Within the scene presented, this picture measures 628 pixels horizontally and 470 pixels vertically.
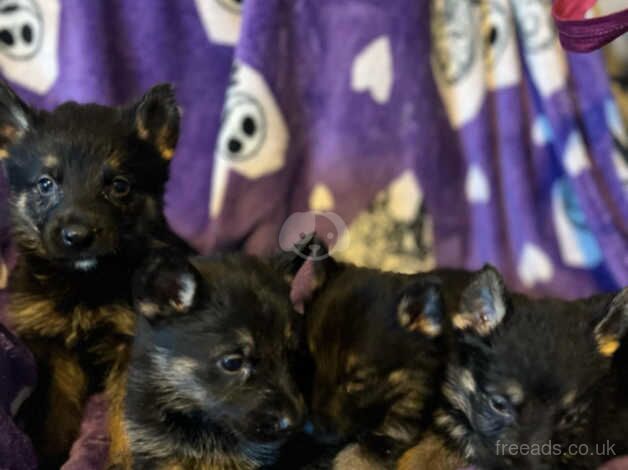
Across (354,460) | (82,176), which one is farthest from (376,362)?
(82,176)

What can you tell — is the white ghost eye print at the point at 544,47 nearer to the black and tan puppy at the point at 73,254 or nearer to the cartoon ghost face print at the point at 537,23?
the cartoon ghost face print at the point at 537,23

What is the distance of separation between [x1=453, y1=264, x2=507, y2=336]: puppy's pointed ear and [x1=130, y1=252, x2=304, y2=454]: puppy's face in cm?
48

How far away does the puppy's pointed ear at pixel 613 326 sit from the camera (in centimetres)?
176

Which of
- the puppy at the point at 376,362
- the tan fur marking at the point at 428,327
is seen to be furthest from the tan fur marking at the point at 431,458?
the tan fur marking at the point at 428,327

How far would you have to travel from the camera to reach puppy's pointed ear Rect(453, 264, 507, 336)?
1.82m

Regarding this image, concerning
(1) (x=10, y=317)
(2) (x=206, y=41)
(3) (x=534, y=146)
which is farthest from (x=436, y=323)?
(2) (x=206, y=41)

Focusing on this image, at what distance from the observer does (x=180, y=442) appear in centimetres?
179

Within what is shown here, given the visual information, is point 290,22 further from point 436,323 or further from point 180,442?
point 180,442

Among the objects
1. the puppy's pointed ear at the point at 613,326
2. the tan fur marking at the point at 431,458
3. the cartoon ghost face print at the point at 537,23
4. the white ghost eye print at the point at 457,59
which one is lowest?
the tan fur marking at the point at 431,458

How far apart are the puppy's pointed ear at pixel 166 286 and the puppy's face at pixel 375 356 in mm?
364

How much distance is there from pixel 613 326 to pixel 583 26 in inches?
33.1

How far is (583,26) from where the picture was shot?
6.44 feet
